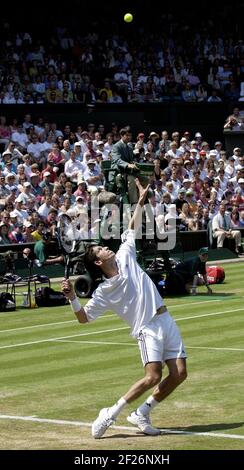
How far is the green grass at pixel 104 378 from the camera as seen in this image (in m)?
10.2

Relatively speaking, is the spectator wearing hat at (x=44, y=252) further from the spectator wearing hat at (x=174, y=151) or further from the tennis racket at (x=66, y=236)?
the spectator wearing hat at (x=174, y=151)

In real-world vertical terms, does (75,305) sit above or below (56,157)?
below

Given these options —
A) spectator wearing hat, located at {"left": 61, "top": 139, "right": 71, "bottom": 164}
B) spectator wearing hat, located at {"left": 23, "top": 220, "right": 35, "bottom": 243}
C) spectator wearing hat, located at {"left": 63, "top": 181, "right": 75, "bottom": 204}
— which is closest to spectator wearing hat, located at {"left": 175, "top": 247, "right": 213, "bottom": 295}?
spectator wearing hat, located at {"left": 23, "top": 220, "right": 35, "bottom": 243}

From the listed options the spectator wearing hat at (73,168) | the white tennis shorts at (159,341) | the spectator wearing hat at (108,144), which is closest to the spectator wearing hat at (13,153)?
the spectator wearing hat at (73,168)

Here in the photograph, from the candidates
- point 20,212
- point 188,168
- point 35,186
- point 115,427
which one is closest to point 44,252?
point 20,212

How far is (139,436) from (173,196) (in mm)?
21855

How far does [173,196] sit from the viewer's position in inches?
1251

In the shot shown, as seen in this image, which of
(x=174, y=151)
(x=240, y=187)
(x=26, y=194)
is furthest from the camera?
(x=240, y=187)

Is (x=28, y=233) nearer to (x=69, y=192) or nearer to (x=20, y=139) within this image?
(x=69, y=192)

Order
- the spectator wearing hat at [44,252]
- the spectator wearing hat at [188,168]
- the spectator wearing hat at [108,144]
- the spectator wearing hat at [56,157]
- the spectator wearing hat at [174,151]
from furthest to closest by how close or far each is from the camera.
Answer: the spectator wearing hat at [174,151], the spectator wearing hat at [188,168], the spectator wearing hat at [108,144], the spectator wearing hat at [56,157], the spectator wearing hat at [44,252]

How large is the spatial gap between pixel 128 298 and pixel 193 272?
497 inches

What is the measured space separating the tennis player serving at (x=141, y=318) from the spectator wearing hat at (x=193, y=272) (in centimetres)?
1216

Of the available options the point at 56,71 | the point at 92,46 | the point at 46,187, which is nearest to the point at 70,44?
the point at 92,46

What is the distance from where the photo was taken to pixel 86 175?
30484mm
